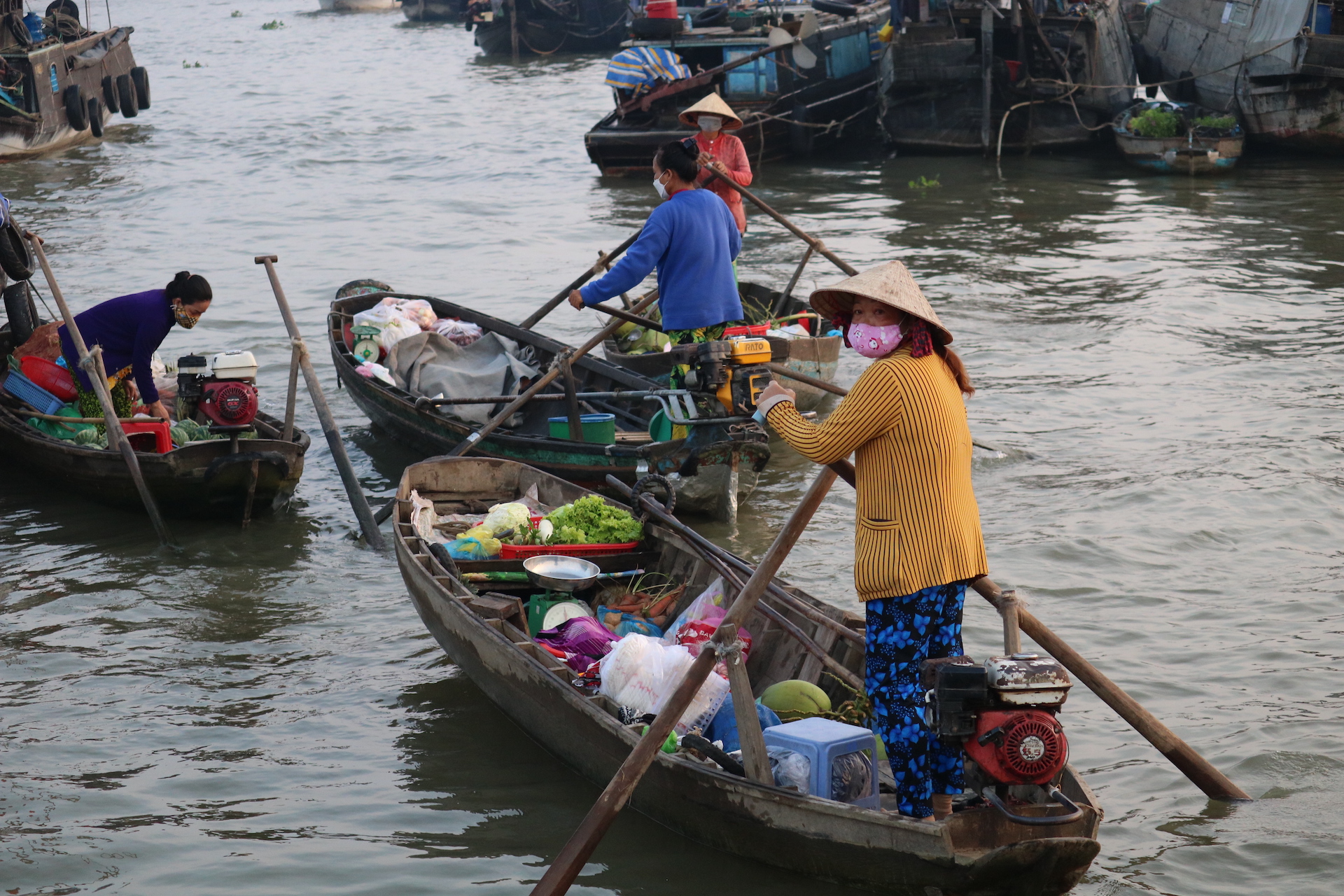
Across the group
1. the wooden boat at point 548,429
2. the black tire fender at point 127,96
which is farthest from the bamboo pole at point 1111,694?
the black tire fender at point 127,96

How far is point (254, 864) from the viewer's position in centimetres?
442

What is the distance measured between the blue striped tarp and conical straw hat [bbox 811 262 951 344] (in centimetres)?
1374

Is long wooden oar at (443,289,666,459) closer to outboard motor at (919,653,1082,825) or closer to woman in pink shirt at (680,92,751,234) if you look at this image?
woman in pink shirt at (680,92,751,234)

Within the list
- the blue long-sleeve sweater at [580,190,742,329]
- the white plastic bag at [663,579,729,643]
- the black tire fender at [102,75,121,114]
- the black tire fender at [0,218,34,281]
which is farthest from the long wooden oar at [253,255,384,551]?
the black tire fender at [102,75,121,114]

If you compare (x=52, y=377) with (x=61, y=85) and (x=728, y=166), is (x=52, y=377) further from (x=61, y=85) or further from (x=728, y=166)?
(x=61, y=85)

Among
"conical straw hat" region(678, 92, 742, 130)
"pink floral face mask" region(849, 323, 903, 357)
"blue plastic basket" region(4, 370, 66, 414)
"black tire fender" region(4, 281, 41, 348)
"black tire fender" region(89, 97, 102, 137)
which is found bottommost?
"blue plastic basket" region(4, 370, 66, 414)

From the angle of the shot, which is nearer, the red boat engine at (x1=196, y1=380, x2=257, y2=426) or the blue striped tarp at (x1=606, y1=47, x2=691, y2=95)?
the red boat engine at (x1=196, y1=380, x2=257, y2=426)

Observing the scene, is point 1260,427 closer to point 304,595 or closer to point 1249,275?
point 1249,275

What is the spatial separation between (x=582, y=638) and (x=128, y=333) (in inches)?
159

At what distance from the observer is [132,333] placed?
7504 mm

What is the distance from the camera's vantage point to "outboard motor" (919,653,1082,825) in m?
3.36

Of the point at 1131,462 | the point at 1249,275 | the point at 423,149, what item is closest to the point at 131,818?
the point at 1131,462

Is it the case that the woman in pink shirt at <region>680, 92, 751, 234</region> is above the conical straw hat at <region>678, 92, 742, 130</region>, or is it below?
below

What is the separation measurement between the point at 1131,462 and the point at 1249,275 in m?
5.09
